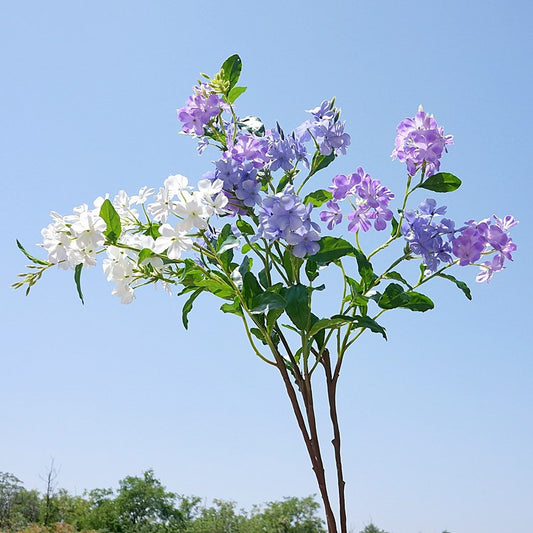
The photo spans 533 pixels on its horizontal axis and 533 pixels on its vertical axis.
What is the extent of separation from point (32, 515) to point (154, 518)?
2174 mm

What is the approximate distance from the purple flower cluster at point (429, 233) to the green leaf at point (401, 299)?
0.29 feet

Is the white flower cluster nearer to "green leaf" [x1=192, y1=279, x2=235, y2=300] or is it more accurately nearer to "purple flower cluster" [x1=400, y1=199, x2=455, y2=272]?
"green leaf" [x1=192, y1=279, x2=235, y2=300]

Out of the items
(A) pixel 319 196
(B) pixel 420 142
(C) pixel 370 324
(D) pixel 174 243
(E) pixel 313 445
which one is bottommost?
(E) pixel 313 445

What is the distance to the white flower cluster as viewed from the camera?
166cm

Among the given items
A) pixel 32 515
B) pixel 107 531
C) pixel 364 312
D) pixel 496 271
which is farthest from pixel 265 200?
pixel 32 515

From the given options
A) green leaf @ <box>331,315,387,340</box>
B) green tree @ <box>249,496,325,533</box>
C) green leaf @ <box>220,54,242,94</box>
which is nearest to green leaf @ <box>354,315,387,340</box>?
green leaf @ <box>331,315,387,340</box>

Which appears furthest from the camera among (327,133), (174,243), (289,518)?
(289,518)

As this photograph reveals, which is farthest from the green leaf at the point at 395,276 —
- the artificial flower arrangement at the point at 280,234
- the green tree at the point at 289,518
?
the green tree at the point at 289,518

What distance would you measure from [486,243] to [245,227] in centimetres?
66

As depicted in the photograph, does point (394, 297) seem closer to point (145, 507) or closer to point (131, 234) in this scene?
point (131, 234)

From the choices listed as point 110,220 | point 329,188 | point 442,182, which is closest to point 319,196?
point 329,188

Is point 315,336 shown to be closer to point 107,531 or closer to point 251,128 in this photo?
point 251,128

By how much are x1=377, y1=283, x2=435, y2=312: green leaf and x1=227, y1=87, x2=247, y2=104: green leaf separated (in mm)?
706

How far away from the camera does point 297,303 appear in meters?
1.73
